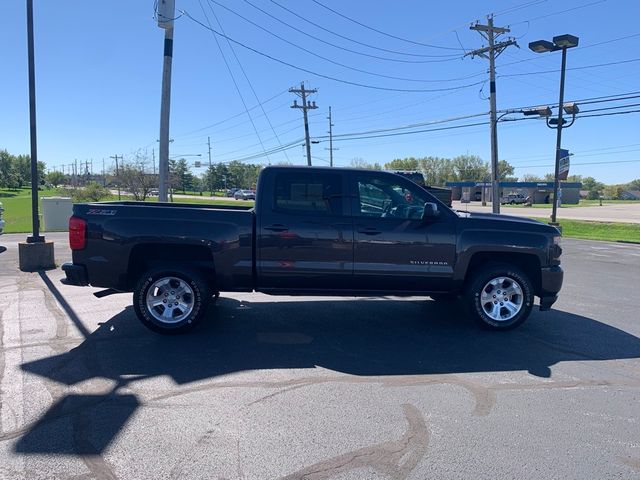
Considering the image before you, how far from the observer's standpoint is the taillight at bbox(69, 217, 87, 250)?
18.3ft

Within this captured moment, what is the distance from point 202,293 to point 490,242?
11.0 feet

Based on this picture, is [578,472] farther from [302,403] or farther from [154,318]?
[154,318]

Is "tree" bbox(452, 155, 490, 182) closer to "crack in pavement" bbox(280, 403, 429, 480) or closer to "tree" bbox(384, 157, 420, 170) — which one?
"tree" bbox(384, 157, 420, 170)

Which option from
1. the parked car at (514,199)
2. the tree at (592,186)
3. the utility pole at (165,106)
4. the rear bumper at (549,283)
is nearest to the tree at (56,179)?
the parked car at (514,199)

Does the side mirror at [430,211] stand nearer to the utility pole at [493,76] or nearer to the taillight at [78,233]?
the taillight at [78,233]

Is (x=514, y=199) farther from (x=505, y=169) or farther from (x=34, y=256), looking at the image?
(x=34, y=256)

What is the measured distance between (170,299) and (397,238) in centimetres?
267

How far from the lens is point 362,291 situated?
588cm

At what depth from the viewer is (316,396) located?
4.12 metres

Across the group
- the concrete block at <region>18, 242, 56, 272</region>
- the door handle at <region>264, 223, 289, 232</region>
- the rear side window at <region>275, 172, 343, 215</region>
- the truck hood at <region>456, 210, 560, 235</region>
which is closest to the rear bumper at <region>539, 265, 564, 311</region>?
the truck hood at <region>456, 210, 560, 235</region>

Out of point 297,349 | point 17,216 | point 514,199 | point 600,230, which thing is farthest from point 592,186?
point 297,349

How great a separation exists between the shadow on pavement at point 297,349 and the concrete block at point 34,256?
13.3 ft

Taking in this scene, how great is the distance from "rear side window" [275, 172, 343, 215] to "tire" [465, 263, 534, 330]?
185 cm

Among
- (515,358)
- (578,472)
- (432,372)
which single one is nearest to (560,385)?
(515,358)
